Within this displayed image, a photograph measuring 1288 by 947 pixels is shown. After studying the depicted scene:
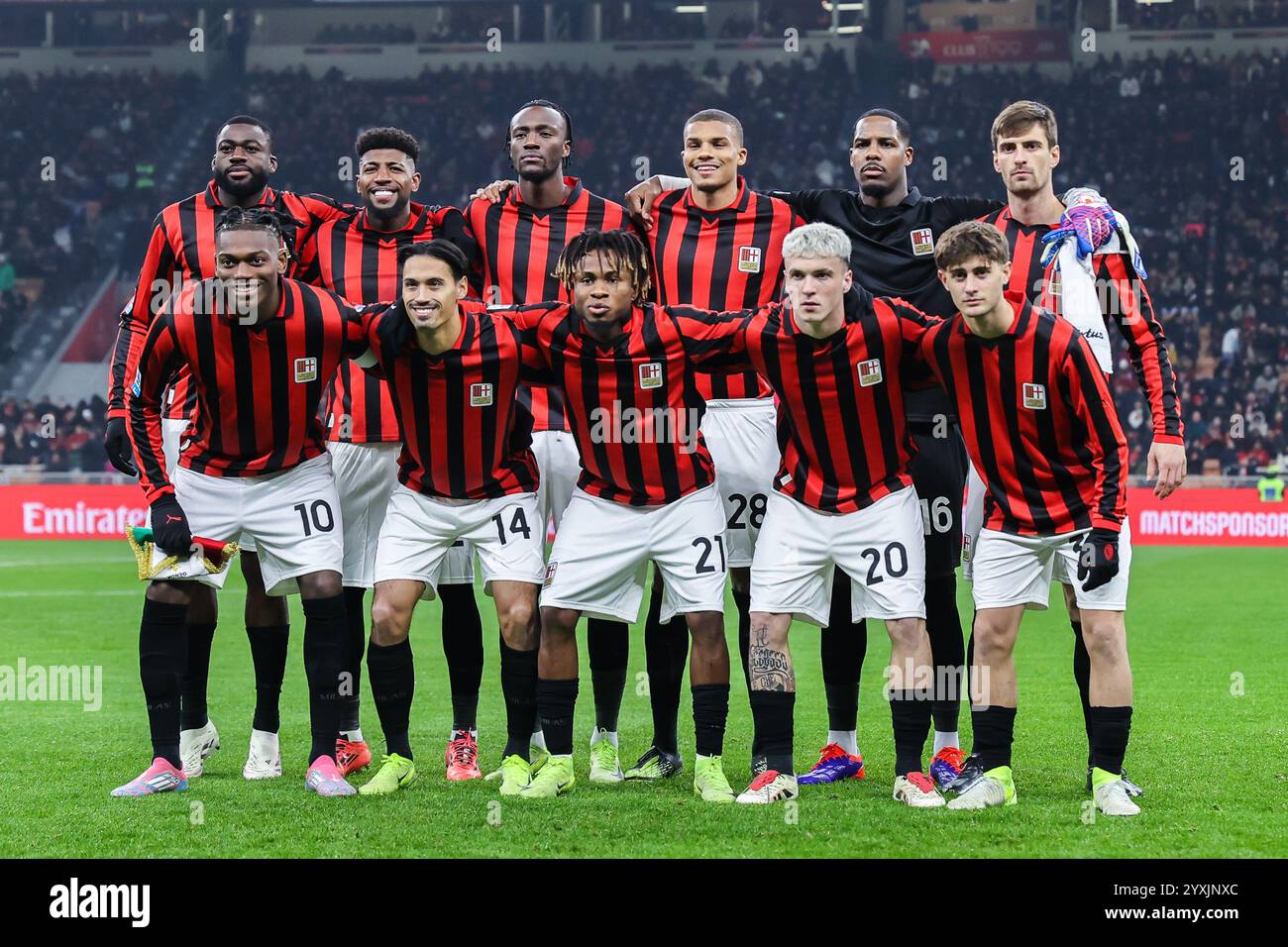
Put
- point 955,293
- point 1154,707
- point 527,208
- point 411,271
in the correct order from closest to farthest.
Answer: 1. point 955,293
2. point 411,271
3. point 527,208
4. point 1154,707

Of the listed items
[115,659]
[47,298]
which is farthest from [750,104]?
[115,659]

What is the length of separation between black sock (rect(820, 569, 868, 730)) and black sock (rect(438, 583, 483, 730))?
1315 mm

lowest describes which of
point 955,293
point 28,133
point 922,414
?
point 922,414

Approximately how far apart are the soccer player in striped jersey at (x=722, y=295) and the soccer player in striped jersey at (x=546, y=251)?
0.18 m

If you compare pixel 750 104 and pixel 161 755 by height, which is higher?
pixel 750 104

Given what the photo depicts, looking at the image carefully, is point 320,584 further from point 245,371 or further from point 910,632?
point 910,632

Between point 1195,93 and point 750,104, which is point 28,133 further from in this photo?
point 1195,93

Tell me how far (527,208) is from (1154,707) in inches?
148

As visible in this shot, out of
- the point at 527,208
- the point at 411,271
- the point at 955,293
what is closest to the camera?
the point at 955,293

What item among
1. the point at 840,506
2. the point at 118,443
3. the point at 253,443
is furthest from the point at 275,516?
the point at 840,506

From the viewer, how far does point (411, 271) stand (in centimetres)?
500

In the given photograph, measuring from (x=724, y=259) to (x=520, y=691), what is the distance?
69.9 inches

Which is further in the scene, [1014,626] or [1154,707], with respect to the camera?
[1154,707]

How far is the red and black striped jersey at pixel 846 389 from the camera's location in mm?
4898
